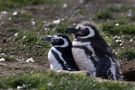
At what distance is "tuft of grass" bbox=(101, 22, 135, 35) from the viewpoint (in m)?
16.0

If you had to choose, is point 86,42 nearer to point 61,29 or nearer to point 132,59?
point 132,59

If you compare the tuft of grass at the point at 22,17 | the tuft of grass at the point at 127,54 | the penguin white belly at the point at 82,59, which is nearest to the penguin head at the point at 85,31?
the penguin white belly at the point at 82,59

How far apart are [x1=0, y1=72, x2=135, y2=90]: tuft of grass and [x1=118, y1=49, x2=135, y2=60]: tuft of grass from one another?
3.01m

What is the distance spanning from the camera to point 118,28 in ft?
52.9

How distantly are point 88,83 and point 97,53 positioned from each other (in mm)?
1200

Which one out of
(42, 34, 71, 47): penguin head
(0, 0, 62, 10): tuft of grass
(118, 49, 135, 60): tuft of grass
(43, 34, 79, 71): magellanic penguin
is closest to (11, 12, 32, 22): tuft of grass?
(0, 0, 62, 10): tuft of grass

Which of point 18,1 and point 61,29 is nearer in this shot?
point 61,29

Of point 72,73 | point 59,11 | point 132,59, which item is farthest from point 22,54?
point 59,11

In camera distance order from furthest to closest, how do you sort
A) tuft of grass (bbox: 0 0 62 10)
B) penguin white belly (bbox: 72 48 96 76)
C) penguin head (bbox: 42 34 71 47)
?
tuft of grass (bbox: 0 0 62 10), penguin head (bbox: 42 34 71 47), penguin white belly (bbox: 72 48 96 76)

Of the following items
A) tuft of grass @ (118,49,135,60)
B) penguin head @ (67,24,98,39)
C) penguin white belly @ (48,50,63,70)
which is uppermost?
penguin head @ (67,24,98,39)

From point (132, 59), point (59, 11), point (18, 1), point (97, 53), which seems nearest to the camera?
point (97, 53)

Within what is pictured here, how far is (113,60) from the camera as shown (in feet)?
36.2

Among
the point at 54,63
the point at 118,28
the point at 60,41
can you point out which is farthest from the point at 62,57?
the point at 118,28

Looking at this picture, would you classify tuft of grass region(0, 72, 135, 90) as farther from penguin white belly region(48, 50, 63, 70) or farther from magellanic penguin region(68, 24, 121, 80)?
penguin white belly region(48, 50, 63, 70)
